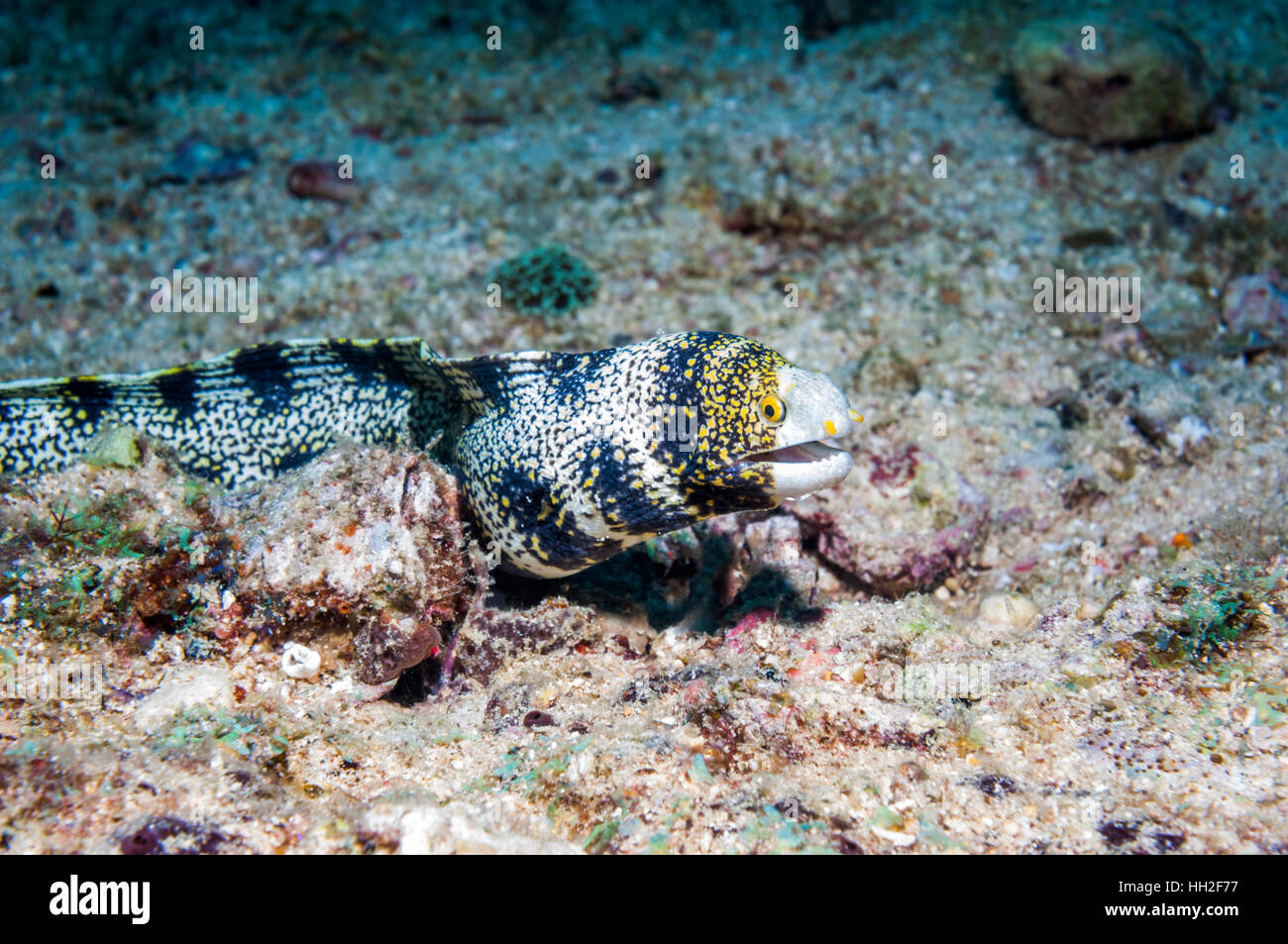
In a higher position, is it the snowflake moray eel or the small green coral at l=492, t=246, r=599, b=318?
the small green coral at l=492, t=246, r=599, b=318

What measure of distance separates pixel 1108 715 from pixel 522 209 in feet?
20.2

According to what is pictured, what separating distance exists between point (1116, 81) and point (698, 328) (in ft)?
15.4

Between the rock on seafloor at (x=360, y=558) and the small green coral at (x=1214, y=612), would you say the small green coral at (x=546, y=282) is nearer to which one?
the rock on seafloor at (x=360, y=558)

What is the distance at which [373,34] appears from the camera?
29.1ft

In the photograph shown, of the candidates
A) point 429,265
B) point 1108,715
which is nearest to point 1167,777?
point 1108,715

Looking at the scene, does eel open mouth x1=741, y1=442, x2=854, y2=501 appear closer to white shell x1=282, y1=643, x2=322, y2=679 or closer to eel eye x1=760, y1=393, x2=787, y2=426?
eel eye x1=760, y1=393, x2=787, y2=426

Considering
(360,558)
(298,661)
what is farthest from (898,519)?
(298,661)

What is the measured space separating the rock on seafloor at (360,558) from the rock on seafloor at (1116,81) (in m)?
7.16

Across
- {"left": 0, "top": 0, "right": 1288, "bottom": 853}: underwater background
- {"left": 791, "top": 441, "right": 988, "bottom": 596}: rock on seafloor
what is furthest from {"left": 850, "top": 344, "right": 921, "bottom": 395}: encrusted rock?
{"left": 791, "top": 441, "right": 988, "bottom": 596}: rock on seafloor

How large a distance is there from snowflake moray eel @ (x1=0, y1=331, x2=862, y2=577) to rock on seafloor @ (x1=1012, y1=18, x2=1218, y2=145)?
610cm

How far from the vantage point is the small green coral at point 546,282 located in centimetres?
590

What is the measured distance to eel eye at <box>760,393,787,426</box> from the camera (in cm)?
268
